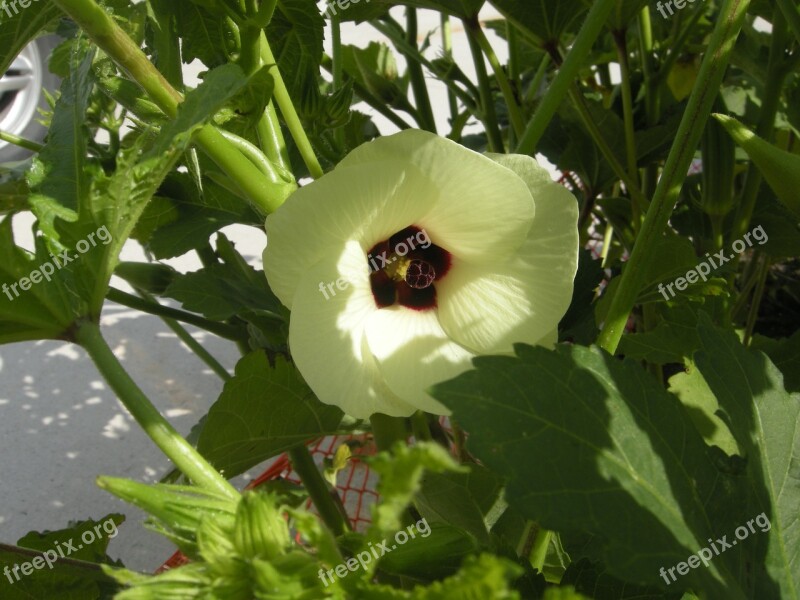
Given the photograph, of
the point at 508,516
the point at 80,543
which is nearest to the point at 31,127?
the point at 80,543

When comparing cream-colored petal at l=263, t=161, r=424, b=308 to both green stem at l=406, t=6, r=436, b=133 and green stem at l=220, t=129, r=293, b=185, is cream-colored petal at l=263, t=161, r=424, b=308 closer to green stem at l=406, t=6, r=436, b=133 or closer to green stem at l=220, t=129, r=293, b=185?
green stem at l=220, t=129, r=293, b=185

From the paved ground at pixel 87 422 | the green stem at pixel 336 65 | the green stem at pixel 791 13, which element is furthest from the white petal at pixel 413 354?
the paved ground at pixel 87 422

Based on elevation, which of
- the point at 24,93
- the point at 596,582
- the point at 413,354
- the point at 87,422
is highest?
the point at 24,93

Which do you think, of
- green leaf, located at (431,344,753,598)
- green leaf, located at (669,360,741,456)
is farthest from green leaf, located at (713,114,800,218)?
green leaf, located at (669,360,741,456)

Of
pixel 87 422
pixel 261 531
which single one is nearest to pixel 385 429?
pixel 261 531

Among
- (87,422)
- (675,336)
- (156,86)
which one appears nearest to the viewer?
(156,86)

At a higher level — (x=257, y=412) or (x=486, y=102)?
(x=486, y=102)

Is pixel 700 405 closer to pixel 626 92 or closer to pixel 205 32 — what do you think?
pixel 626 92

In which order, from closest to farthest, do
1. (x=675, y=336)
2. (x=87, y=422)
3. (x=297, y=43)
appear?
1. (x=297, y=43)
2. (x=675, y=336)
3. (x=87, y=422)
